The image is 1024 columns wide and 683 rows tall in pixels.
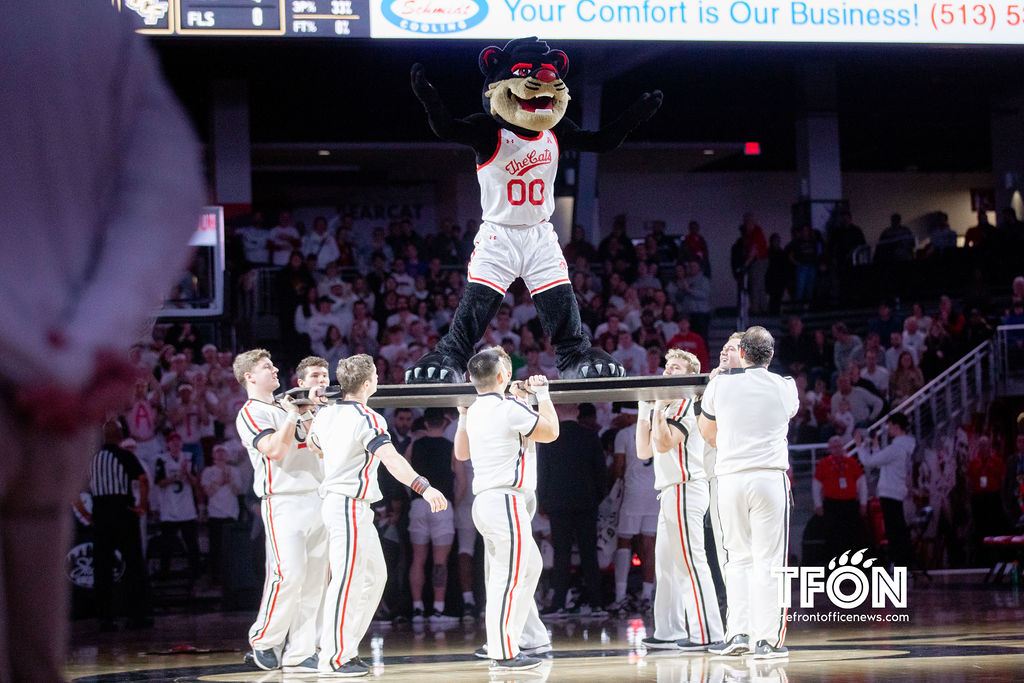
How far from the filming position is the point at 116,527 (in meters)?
9.95

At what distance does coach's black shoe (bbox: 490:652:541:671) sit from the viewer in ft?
22.0

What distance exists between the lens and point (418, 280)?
43.7 feet

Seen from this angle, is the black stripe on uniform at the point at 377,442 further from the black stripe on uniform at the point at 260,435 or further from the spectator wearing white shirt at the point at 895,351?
the spectator wearing white shirt at the point at 895,351

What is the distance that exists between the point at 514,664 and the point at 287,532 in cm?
157

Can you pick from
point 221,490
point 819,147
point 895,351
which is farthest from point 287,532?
point 819,147

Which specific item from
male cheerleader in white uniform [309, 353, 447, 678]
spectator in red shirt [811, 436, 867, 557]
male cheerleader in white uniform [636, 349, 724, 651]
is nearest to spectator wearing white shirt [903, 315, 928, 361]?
spectator in red shirt [811, 436, 867, 557]

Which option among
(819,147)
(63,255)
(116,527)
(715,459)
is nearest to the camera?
(63,255)

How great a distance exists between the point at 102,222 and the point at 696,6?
379 inches

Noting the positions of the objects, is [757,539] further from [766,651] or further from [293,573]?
[293,573]

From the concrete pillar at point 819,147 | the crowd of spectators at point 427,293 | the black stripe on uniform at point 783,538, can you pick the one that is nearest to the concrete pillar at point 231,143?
the crowd of spectators at point 427,293

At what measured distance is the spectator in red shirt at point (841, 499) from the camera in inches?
406

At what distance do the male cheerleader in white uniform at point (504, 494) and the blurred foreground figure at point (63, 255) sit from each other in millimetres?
5286

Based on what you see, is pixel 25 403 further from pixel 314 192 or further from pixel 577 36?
pixel 314 192

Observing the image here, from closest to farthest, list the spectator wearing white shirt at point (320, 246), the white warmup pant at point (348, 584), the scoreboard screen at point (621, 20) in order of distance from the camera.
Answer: the white warmup pant at point (348, 584) < the scoreboard screen at point (621, 20) < the spectator wearing white shirt at point (320, 246)
